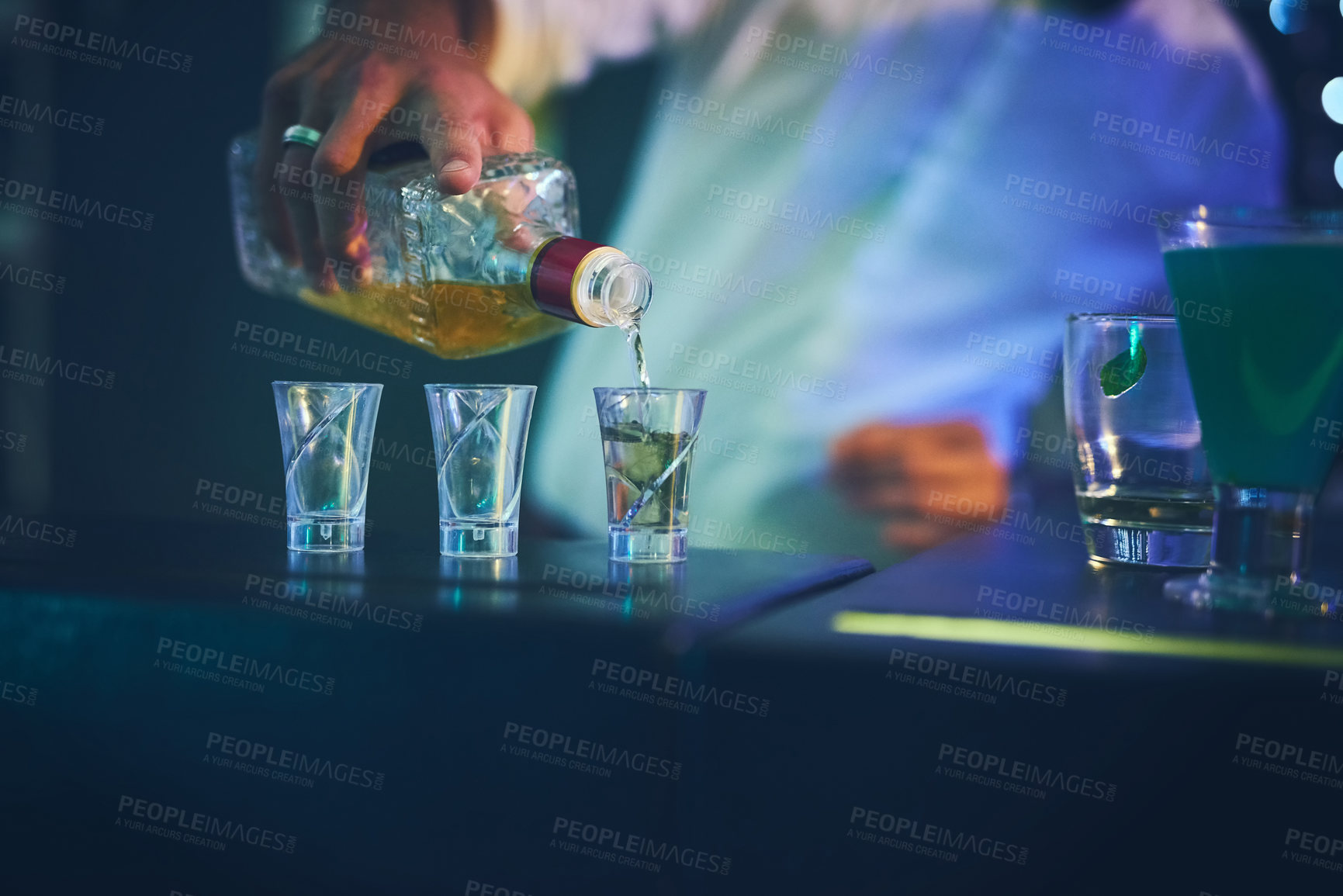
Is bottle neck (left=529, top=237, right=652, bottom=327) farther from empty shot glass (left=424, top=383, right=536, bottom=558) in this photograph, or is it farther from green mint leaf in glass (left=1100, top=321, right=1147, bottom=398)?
green mint leaf in glass (left=1100, top=321, right=1147, bottom=398)

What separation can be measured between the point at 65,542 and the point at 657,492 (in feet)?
1.50

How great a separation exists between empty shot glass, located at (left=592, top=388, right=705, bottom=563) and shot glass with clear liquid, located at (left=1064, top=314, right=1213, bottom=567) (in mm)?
285

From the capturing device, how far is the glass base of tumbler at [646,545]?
844mm

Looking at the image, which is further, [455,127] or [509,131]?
[509,131]

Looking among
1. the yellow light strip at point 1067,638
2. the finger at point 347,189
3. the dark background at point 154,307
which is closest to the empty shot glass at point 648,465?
the yellow light strip at point 1067,638

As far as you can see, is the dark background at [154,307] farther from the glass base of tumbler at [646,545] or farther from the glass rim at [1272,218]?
the glass rim at [1272,218]

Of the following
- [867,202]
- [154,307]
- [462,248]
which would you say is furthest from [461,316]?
[154,307]

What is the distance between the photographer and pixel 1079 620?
1.95ft

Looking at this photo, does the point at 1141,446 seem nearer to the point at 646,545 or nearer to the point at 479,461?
the point at 646,545

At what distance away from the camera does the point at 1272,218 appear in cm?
61

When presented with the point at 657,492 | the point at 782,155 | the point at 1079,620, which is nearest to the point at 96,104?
the point at 782,155

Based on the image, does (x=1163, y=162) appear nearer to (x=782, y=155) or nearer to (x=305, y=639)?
(x=782, y=155)

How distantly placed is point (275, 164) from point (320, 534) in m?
0.57

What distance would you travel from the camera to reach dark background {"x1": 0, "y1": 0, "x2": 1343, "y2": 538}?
173cm
